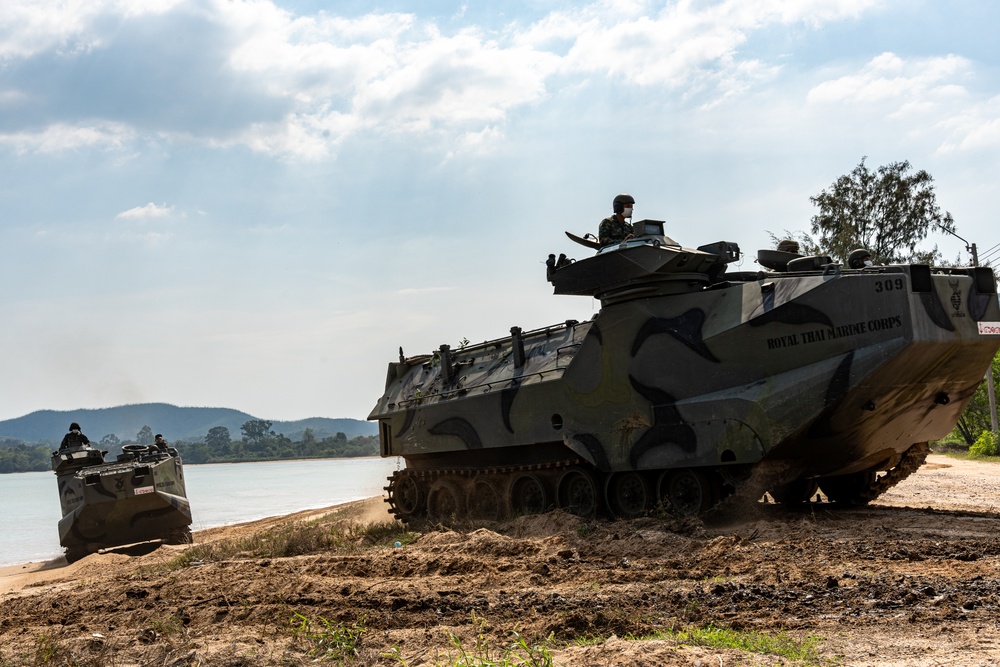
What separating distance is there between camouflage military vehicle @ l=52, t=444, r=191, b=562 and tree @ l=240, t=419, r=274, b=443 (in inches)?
4125

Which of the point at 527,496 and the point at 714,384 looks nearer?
the point at 714,384

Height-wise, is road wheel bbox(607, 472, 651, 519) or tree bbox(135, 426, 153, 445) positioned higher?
tree bbox(135, 426, 153, 445)

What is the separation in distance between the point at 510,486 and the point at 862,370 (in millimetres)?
6290

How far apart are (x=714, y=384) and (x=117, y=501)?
40.8 feet

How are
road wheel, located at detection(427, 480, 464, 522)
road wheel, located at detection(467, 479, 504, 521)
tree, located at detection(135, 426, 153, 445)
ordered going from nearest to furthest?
road wheel, located at detection(467, 479, 504, 521), road wheel, located at detection(427, 480, 464, 522), tree, located at detection(135, 426, 153, 445)

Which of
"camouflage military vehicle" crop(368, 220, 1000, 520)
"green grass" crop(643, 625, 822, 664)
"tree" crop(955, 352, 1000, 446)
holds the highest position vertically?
"camouflage military vehicle" crop(368, 220, 1000, 520)

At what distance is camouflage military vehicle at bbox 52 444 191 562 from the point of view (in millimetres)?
18812

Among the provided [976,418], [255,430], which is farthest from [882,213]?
[255,430]

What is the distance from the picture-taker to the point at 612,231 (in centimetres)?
1388

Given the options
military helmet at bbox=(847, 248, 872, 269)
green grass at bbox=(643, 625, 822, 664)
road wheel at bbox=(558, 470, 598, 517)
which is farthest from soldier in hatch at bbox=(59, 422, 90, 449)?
green grass at bbox=(643, 625, 822, 664)

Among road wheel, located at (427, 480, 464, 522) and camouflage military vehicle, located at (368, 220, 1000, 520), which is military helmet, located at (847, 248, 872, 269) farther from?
road wheel, located at (427, 480, 464, 522)

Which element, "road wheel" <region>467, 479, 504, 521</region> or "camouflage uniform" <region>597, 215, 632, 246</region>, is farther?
"road wheel" <region>467, 479, 504, 521</region>

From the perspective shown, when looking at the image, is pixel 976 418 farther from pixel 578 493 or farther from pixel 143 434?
pixel 143 434

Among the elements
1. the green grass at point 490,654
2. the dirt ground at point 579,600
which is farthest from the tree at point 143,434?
the green grass at point 490,654
